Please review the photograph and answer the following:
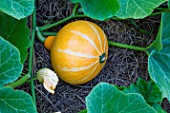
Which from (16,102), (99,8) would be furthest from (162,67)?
(16,102)

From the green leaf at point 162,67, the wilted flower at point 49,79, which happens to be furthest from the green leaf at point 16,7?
the green leaf at point 162,67

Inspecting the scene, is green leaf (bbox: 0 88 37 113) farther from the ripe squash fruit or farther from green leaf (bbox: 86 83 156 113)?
the ripe squash fruit

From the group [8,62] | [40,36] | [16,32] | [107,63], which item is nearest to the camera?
[8,62]

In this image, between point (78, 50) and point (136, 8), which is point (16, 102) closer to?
point (78, 50)

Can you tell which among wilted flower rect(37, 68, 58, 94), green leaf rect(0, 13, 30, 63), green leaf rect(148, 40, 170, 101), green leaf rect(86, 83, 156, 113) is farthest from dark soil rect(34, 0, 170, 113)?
green leaf rect(86, 83, 156, 113)

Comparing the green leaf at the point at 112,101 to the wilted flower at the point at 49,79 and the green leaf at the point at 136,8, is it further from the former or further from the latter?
the green leaf at the point at 136,8

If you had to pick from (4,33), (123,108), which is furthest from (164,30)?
(4,33)

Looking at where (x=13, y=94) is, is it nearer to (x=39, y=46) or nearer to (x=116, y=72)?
(x=39, y=46)
